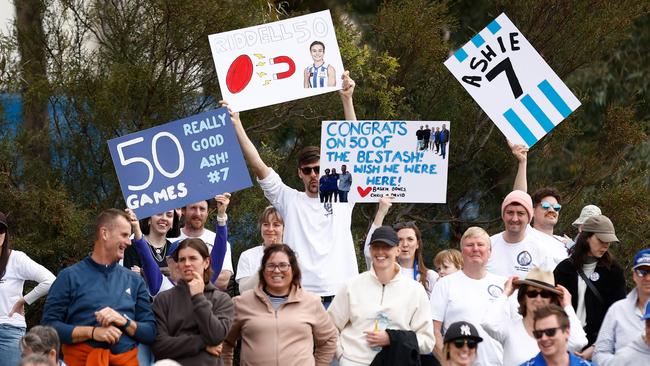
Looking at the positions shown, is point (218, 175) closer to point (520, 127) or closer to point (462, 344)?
point (462, 344)

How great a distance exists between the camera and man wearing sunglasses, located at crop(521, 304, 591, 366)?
9156mm

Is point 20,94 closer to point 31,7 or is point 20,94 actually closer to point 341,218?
point 31,7

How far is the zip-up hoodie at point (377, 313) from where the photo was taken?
10.5 m

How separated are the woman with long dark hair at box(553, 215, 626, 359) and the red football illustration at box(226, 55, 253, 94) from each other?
9.78 ft

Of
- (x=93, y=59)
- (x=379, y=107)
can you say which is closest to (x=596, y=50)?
(x=379, y=107)

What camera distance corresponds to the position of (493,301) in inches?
419

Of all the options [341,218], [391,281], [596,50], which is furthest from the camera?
[596,50]

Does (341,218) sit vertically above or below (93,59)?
below

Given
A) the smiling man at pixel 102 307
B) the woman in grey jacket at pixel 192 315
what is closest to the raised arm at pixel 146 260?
the woman in grey jacket at pixel 192 315

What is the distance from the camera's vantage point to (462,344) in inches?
387

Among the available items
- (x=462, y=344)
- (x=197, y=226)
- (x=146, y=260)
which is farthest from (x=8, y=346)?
(x=462, y=344)

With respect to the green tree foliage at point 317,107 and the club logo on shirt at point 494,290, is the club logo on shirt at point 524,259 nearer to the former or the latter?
the club logo on shirt at point 494,290

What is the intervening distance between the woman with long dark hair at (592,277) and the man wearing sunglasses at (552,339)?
6.25 feet

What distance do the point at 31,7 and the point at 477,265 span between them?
5672mm
